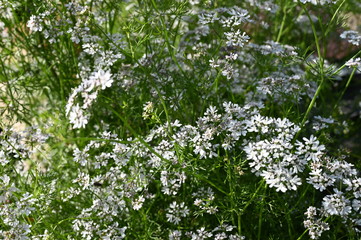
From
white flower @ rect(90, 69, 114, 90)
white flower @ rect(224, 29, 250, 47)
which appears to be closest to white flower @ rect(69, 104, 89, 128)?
white flower @ rect(90, 69, 114, 90)

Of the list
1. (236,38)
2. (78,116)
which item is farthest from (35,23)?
(236,38)

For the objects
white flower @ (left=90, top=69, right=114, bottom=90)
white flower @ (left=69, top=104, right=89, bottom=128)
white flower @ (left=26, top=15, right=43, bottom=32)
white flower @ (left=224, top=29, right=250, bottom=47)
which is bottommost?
white flower @ (left=69, top=104, right=89, bottom=128)

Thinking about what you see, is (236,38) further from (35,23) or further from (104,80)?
(35,23)

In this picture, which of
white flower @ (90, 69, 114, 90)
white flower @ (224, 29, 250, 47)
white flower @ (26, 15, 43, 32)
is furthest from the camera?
white flower @ (26, 15, 43, 32)

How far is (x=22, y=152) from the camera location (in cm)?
283

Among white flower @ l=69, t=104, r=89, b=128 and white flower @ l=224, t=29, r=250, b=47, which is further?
white flower @ l=224, t=29, r=250, b=47

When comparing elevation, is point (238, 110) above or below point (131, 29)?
below

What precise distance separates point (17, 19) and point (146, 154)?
67.1 inches

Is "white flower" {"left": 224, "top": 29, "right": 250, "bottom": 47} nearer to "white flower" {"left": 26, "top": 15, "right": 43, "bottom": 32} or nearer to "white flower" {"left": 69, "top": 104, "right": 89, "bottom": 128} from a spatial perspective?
"white flower" {"left": 69, "top": 104, "right": 89, "bottom": 128}

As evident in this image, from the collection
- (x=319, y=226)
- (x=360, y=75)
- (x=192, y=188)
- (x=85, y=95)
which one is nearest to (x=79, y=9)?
(x=85, y=95)

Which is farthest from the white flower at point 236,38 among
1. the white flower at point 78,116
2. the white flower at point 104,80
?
the white flower at point 78,116

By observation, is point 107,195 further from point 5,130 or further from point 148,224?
point 5,130

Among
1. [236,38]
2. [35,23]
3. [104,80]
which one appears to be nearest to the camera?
[104,80]

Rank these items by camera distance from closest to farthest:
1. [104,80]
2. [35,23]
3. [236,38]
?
[104,80]
[236,38]
[35,23]
